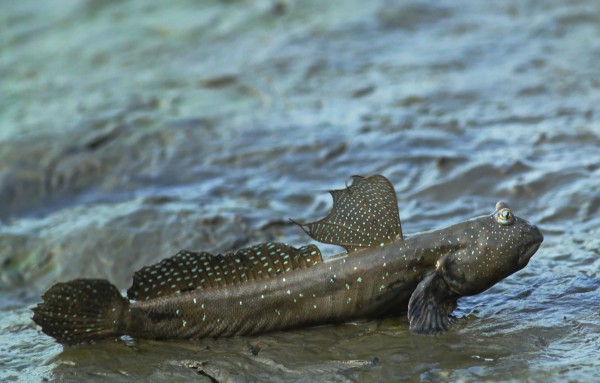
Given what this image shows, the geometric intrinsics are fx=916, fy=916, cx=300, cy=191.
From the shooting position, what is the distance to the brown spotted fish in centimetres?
407

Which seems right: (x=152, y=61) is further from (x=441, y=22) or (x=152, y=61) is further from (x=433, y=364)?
(x=433, y=364)

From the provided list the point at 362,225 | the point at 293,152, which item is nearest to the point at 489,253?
the point at 362,225

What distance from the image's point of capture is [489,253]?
4.04m

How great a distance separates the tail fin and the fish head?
1.46 metres

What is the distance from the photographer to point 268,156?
7.02 m

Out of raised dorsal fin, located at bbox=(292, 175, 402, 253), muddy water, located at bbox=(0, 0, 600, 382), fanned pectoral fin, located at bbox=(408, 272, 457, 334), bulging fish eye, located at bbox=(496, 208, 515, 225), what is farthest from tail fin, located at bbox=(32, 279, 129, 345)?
bulging fish eye, located at bbox=(496, 208, 515, 225)

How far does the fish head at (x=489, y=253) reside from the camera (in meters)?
4.04

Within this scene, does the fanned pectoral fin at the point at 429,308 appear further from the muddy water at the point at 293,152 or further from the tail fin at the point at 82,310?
the tail fin at the point at 82,310

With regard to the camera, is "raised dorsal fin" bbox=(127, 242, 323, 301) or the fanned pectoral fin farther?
"raised dorsal fin" bbox=(127, 242, 323, 301)

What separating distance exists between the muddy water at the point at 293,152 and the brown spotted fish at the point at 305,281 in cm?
11

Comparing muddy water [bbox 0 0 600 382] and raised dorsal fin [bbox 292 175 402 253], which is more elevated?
raised dorsal fin [bbox 292 175 402 253]

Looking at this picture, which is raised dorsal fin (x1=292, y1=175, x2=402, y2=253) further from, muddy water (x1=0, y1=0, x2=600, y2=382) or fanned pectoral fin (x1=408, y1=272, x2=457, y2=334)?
muddy water (x1=0, y1=0, x2=600, y2=382)

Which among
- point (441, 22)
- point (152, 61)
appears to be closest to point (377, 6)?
point (441, 22)

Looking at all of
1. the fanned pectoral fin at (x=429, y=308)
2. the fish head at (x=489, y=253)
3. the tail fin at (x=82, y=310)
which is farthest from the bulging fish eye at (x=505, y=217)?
the tail fin at (x=82, y=310)
